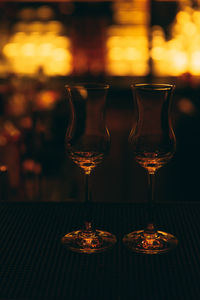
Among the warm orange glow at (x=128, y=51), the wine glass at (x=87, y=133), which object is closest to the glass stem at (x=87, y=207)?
the wine glass at (x=87, y=133)

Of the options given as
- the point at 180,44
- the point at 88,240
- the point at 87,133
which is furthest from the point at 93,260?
the point at 180,44

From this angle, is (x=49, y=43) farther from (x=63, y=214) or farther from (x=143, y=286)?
(x=143, y=286)

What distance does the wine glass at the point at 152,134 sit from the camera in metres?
0.94

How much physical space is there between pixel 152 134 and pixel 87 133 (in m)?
0.12

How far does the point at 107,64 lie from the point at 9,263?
3.58 meters

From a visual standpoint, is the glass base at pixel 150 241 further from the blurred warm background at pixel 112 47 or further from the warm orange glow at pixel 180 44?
the warm orange glow at pixel 180 44

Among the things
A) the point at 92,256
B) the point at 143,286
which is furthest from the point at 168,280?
the point at 92,256

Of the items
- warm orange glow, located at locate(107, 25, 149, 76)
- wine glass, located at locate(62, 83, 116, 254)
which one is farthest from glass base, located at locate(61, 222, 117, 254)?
warm orange glow, located at locate(107, 25, 149, 76)

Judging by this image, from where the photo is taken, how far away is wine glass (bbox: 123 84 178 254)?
3.09 ft

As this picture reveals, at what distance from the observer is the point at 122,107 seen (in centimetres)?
438

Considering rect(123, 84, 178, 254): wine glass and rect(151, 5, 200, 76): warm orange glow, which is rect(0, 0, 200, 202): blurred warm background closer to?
rect(151, 5, 200, 76): warm orange glow

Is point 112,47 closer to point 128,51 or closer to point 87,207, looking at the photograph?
point 128,51

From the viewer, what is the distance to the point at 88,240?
37.8 inches

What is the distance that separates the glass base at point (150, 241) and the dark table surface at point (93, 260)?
0.01m
